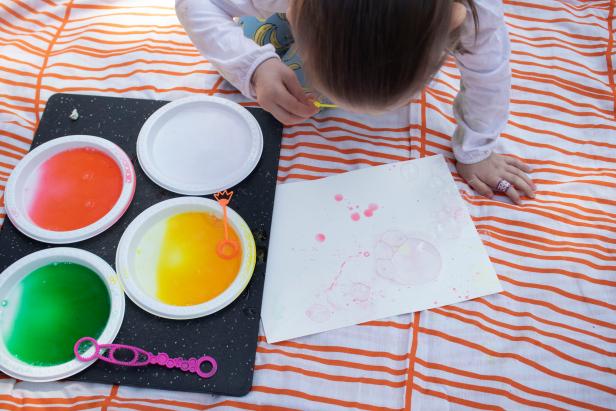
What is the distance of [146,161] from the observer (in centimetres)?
75

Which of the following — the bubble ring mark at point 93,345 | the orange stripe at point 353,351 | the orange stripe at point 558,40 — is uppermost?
the orange stripe at point 558,40

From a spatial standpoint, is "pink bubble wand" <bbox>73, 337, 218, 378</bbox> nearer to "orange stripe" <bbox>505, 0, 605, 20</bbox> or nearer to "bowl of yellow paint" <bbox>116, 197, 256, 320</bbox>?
"bowl of yellow paint" <bbox>116, 197, 256, 320</bbox>

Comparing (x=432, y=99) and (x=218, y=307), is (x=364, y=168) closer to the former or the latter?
(x=432, y=99)

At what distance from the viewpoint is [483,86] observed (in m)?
0.69

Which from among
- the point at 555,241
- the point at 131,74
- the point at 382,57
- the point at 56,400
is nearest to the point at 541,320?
the point at 555,241

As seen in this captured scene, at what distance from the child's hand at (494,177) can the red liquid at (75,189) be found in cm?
53

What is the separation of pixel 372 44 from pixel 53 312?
53cm

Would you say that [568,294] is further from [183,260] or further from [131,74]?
[131,74]

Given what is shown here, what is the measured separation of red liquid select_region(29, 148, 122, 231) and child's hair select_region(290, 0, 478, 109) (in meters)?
0.38

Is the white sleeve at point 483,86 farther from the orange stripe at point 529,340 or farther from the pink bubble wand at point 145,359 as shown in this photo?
the pink bubble wand at point 145,359

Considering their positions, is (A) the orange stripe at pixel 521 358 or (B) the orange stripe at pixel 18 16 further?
(B) the orange stripe at pixel 18 16

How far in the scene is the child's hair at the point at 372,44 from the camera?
18.0 inches

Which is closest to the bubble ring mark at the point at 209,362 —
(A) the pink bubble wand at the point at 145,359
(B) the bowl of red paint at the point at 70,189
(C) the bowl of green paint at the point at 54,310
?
(A) the pink bubble wand at the point at 145,359

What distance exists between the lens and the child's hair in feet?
1.50
